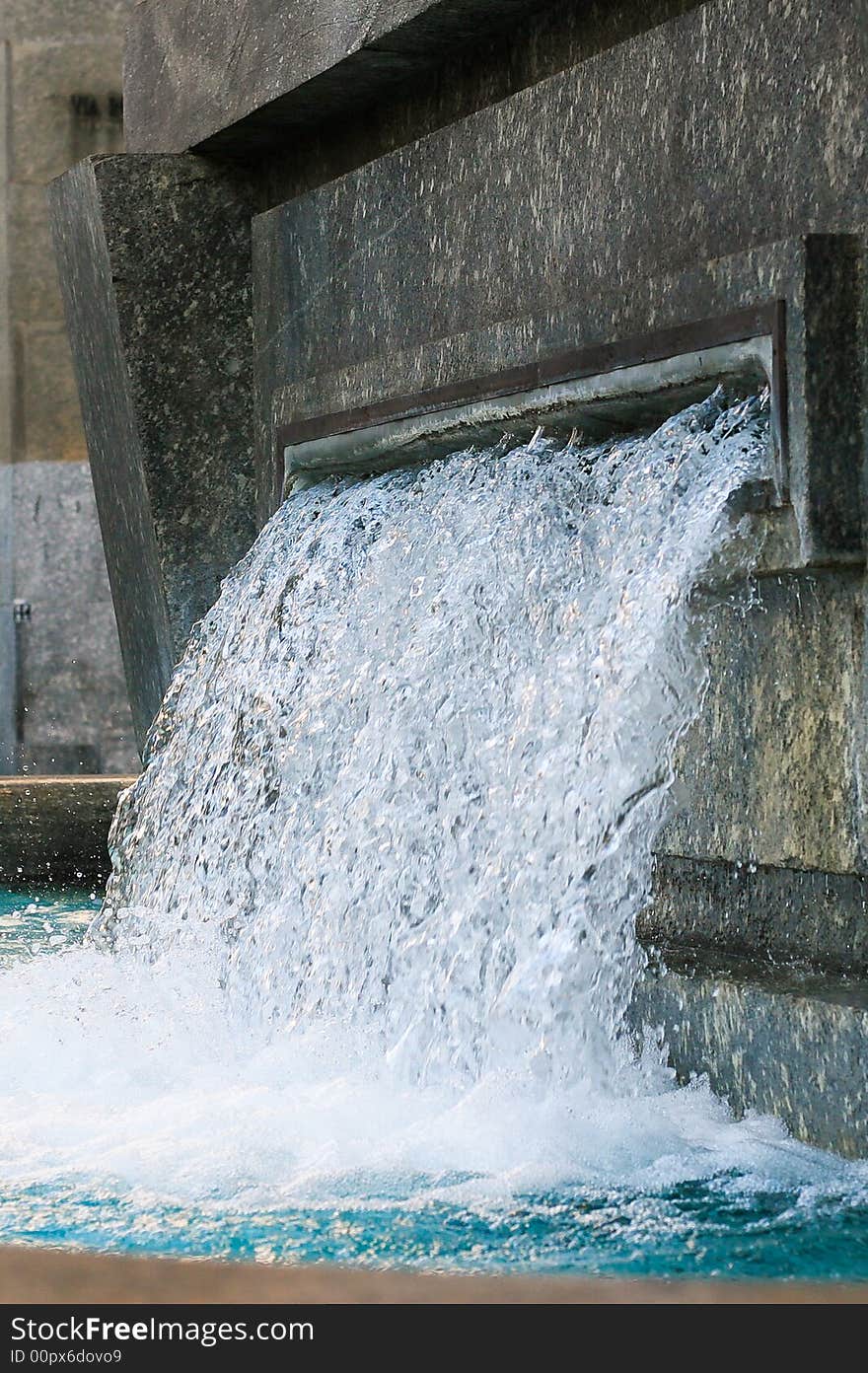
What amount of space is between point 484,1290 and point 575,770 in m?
2.23

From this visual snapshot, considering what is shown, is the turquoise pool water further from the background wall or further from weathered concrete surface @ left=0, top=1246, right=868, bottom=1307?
the background wall

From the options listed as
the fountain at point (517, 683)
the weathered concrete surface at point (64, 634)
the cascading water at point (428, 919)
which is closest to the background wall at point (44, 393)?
the weathered concrete surface at point (64, 634)

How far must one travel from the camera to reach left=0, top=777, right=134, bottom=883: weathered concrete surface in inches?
253

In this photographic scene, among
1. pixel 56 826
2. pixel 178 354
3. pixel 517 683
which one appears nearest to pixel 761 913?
pixel 517 683

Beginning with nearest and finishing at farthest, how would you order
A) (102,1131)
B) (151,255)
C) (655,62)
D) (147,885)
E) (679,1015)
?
(102,1131)
(679,1015)
(655,62)
(147,885)
(151,255)

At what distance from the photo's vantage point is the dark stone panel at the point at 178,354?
4672 mm

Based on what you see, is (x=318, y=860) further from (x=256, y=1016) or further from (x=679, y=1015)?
(x=679, y=1015)

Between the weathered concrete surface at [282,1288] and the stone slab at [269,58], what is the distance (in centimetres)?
325

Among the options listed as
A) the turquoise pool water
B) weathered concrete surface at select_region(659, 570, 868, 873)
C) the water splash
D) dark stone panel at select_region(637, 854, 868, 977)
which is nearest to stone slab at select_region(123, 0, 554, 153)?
the water splash

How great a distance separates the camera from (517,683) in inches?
130

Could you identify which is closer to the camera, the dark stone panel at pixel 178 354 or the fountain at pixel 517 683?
the fountain at pixel 517 683

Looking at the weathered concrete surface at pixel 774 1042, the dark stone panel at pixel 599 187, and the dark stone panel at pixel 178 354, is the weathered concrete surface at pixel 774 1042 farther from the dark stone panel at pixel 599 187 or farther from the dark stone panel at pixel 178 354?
the dark stone panel at pixel 178 354

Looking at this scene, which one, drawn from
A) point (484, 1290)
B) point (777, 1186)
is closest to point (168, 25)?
point (777, 1186)

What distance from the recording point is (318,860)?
11.8 feet
